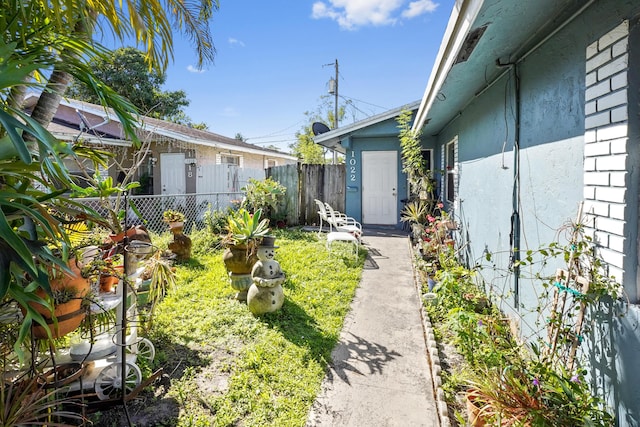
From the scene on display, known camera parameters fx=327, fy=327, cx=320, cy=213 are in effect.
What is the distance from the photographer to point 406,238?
27.5 ft

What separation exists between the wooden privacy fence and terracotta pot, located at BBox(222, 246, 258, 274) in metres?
5.81

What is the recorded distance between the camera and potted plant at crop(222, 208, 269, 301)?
163 inches

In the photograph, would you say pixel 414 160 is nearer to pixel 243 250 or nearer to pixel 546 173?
pixel 243 250

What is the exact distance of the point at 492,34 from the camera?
8.53ft

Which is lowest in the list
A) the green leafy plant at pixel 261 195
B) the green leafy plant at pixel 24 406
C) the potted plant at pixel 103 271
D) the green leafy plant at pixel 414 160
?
the green leafy plant at pixel 24 406

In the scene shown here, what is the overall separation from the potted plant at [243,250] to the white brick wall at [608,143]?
3.19 m

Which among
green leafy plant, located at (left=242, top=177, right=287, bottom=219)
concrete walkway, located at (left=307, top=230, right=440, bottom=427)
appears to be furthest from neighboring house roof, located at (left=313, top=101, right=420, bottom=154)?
concrete walkway, located at (left=307, top=230, right=440, bottom=427)

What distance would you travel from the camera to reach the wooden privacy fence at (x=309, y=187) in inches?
396

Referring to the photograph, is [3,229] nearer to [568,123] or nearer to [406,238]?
[568,123]

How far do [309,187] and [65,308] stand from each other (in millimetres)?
8390

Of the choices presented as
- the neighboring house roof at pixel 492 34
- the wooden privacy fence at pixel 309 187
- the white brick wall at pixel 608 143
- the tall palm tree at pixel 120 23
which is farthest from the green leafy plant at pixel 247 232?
the wooden privacy fence at pixel 309 187

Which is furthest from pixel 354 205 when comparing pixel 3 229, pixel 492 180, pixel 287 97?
pixel 287 97

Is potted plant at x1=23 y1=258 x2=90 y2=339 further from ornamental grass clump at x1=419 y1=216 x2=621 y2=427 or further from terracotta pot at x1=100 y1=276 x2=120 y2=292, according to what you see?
ornamental grass clump at x1=419 y1=216 x2=621 y2=427

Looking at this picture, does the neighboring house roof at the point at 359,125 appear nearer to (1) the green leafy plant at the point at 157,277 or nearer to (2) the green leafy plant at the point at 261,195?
(2) the green leafy plant at the point at 261,195
